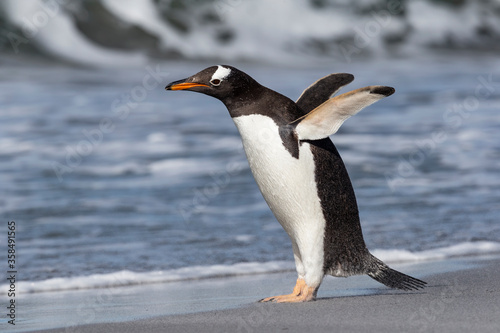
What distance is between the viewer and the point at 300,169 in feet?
12.9

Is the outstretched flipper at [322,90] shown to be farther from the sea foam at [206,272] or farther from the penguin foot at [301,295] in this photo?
the sea foam at [206,272]

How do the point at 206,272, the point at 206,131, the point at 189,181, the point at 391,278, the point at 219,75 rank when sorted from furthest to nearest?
the point at 206,131 < the point at 189,181 < the point at 206,272 < the point at 391,278 < the point at 219,75

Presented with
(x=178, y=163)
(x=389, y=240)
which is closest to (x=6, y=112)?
(x=178, y=163)

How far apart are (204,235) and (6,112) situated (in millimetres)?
7140

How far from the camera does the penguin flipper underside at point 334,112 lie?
12.0 feet

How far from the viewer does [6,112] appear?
41.8 ft

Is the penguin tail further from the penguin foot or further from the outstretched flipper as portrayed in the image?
the outstretched flipper

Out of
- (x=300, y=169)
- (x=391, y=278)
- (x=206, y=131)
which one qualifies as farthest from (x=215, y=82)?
(x=206, y=131)

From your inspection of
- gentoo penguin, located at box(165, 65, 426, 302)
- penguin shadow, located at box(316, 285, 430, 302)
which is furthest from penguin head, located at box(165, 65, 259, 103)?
penguin shadow, located at box(316, 285, 430, 302)

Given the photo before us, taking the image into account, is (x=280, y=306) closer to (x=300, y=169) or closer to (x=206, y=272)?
(x=300, y=169)

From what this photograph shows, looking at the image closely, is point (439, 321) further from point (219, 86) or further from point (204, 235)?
point (204, 235)

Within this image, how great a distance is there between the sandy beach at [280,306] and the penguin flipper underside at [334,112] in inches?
32.5

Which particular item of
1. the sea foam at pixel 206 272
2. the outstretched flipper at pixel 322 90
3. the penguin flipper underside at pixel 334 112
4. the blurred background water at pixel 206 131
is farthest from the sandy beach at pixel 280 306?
the outstretched flipper at pixel 322 90

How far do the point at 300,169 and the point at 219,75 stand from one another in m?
0.59
